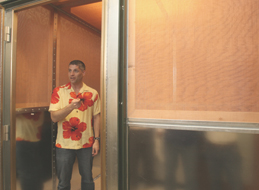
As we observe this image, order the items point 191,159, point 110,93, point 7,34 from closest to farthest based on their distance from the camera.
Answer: point 191,159
point 110,93
point 7,34

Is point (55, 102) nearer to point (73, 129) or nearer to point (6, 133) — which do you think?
point (73, 129)

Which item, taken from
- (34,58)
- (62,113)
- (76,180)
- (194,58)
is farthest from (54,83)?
(194,58)

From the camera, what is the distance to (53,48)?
7.61 feet

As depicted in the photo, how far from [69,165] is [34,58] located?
1.24 meters

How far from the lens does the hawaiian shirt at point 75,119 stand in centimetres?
183

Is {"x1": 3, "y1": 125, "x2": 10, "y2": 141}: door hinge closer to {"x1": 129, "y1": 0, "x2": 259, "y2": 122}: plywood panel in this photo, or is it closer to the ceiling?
{"x1": 129, "y1": 0, "x2": 259, "y2": 122}: plywood panel

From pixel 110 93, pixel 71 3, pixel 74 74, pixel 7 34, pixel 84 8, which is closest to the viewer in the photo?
pixel 110 93

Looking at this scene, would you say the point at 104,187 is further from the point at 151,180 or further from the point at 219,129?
the point at 219,129

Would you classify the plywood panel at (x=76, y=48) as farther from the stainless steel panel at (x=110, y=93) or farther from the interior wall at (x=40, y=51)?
the stainless steel panel at (x=110, y=93)

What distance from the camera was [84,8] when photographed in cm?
246

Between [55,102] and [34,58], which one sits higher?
[34,58]

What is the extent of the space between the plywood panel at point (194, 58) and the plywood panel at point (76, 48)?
1.55 metres

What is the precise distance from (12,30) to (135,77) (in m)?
1.22

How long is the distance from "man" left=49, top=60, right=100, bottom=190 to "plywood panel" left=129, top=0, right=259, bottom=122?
0.89 meters
